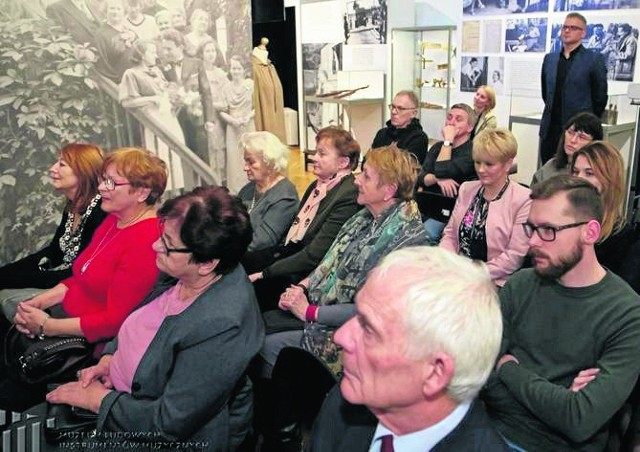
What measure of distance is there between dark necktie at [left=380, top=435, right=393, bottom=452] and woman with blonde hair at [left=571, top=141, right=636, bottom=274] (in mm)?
1603

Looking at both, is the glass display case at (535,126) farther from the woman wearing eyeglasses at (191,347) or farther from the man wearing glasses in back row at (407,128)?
the woman wearing eyeglasses at (191,347)

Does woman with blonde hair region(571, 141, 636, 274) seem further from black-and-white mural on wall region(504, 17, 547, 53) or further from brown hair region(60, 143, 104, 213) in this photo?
black-and-white mural on wall region(504, 17, 547, 53)

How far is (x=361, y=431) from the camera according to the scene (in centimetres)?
132

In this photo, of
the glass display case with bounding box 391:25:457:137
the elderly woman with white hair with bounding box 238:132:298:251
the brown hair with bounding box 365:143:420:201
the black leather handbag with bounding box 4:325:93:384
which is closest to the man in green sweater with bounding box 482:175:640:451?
the brown hair with bounding box 365:143:420:201

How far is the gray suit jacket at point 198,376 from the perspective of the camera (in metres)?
1.71

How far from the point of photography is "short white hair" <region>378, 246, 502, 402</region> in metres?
1.11

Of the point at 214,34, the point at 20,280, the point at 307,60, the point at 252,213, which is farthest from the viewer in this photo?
the point at 307,60

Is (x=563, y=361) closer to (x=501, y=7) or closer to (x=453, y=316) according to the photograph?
(x=453, y=316)

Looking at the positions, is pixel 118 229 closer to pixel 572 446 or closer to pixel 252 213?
pixel 252 213

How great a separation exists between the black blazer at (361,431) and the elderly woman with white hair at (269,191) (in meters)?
2.12

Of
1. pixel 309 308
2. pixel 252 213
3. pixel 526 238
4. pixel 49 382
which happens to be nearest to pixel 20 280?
pixel 49 382

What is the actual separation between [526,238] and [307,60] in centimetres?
816

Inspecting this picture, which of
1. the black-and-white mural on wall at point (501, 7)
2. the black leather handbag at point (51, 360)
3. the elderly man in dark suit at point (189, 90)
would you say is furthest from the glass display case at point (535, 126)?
the black leather handbag at point (51, 360)

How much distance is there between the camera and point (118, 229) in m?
2.62
